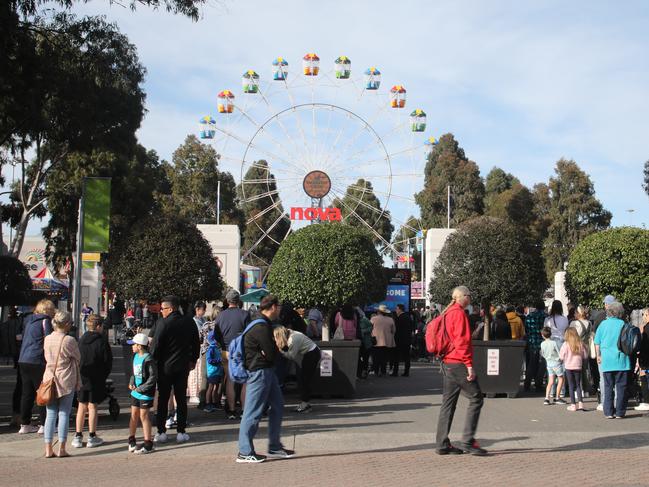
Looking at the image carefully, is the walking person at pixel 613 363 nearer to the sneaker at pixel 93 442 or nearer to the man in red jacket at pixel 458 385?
the man in red jacket at pixel 458 385

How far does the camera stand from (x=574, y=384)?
13258 mm

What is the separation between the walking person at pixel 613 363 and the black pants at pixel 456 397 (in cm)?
391

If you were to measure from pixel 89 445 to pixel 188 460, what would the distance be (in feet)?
5.17

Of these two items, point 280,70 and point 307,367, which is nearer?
point 307,367

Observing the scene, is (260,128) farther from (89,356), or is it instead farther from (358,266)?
(89,356)

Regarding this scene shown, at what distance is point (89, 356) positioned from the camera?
34.0ft

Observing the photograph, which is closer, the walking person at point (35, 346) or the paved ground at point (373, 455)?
the paved ground at point (373, 455)

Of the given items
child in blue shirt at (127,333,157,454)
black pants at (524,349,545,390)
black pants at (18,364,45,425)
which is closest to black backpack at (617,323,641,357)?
black pants at (524,349,545,390)

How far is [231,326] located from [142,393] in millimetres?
2790

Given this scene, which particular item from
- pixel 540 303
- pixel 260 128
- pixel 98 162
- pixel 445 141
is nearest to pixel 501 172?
pixel 445 141

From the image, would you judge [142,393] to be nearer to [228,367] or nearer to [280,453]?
[228,367]

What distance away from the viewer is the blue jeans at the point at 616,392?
12086 mm

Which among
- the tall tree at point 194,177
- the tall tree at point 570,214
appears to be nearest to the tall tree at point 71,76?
the tall tree at point 194,177

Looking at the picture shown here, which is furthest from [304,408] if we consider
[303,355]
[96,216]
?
[96,216]
